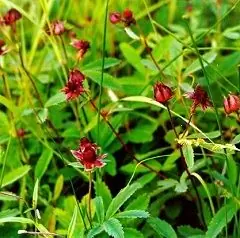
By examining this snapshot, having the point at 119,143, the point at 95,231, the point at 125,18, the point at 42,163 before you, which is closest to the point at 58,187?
the point at 42,163

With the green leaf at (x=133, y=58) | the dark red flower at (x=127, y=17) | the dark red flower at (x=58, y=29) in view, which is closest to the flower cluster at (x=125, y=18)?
the dark red flower at (x=127, y=17)

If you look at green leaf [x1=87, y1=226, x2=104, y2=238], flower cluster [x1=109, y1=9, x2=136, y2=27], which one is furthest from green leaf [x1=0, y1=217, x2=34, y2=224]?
flower cluster [x1=109, y1=9, x2=136, y2=27]

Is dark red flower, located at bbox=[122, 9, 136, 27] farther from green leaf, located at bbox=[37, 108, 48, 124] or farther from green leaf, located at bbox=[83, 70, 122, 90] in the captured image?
green leaf, located at bbox=[37, 108, 48, 124]

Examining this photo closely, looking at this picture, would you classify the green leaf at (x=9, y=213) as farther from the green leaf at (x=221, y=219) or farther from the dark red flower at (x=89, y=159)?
the green leaf at (x=221, y=219)

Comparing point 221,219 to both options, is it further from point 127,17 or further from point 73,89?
point 127,17

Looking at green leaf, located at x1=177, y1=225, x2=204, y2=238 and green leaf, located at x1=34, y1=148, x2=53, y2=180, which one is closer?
green leaf, located at x1=177, y1=225, x2=204, y2=238

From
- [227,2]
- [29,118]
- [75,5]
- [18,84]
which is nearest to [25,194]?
[29,118]

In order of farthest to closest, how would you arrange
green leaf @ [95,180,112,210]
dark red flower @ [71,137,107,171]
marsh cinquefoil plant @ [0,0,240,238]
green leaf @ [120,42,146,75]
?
green leaf @ [120,42,146,75] < green leaf @ [95,180,112,210] < marsh cinquefoil plant @ [0,0,240,238] < dark red flower @ [71,137,107,171]

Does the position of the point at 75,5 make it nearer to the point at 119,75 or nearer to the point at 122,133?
the point at 119,75

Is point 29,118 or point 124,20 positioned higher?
point 124,20
